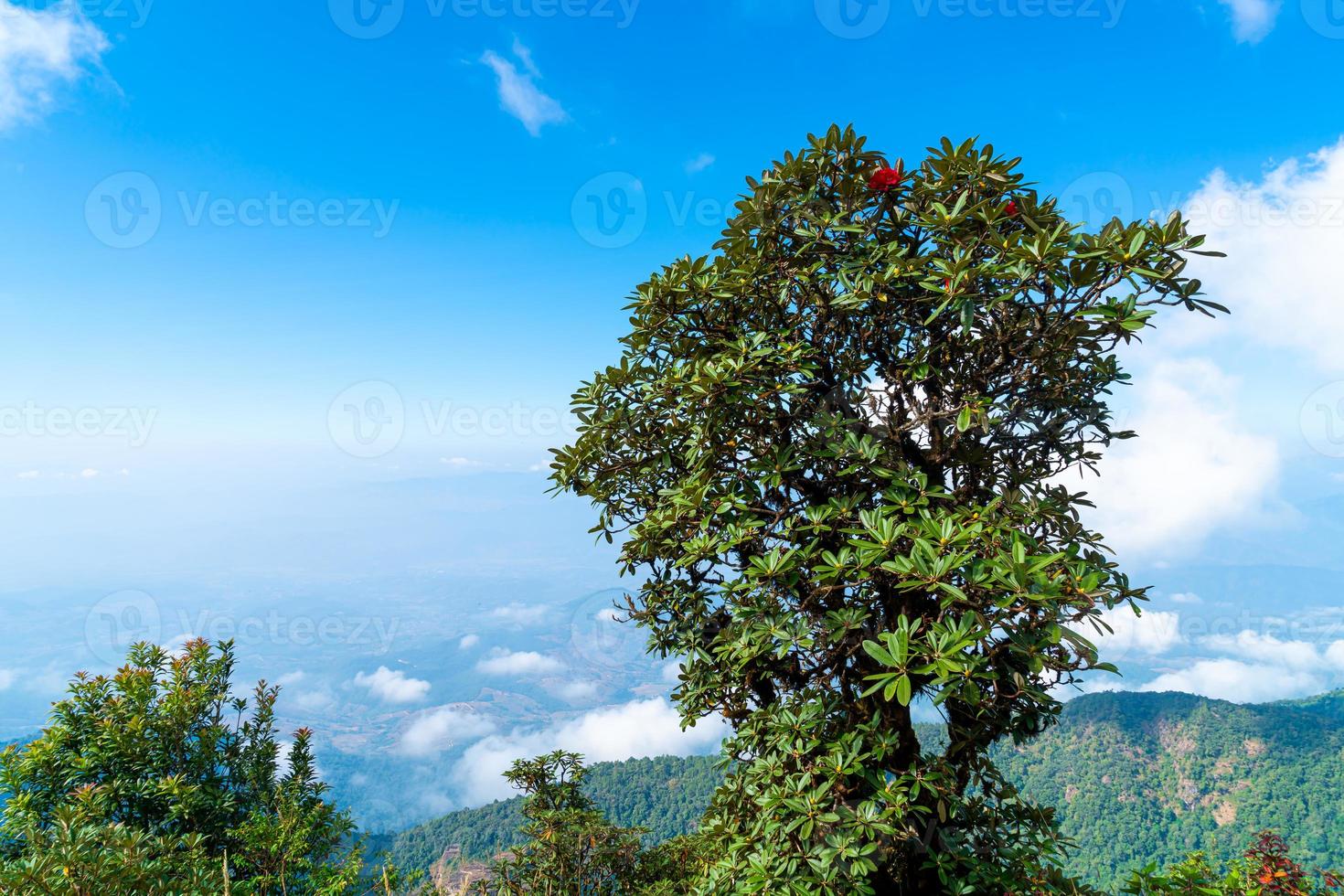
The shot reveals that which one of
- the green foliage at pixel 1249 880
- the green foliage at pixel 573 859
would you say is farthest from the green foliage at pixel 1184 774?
the green foliage at pixel 573 859

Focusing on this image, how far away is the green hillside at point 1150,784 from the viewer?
40531mm

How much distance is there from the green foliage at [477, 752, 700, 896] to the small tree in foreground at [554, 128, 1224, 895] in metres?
2.66

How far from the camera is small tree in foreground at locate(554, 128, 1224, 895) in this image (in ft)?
9.11

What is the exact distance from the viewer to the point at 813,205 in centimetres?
349

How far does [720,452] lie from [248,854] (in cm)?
572

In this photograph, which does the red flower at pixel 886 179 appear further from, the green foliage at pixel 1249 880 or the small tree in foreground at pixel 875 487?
the green foliage at pixel 1249 880

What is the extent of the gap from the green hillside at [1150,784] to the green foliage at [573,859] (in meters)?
32.2

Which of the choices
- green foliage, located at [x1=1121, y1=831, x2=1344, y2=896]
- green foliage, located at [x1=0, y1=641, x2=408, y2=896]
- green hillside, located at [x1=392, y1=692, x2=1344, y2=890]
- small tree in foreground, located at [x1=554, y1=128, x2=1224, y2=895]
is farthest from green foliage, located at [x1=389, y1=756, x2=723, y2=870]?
small tree in foreground, located at [x1=554, y1=128, x2=1224, y2=895]

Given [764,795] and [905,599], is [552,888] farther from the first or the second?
[905,599]

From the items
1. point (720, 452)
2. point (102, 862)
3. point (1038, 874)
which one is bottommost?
point (1038, 874)

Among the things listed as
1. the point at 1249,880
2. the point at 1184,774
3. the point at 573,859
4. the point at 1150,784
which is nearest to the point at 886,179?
the point at 1249,880

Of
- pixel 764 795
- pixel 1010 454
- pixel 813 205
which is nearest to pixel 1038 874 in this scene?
pixel 764 795

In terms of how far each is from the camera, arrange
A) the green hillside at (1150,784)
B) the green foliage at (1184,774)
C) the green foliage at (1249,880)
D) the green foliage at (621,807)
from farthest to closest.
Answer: the green foliage at (1184,774) → the green hillside at (1150,784) → the green foliage at (621,807) → the green foliage at (1249,880)

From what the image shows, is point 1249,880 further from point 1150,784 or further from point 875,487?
point 1150,784
